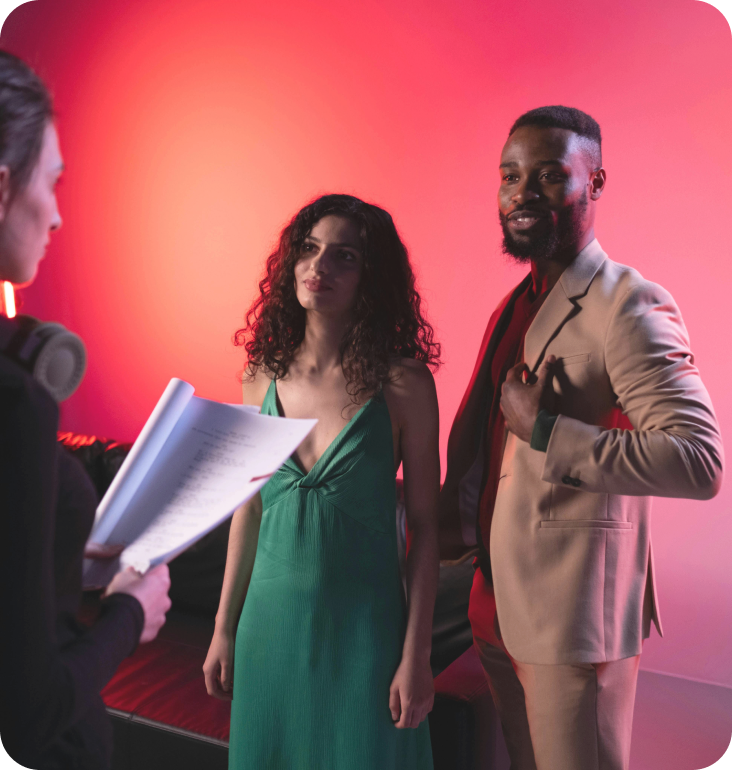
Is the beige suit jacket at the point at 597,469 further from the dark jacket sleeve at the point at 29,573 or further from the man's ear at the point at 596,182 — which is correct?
the dark jacket sleeve at the point at 29,573

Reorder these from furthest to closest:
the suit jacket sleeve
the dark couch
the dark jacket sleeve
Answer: the dark couch, the suit jacket sleeve, the dark jacket sleeve

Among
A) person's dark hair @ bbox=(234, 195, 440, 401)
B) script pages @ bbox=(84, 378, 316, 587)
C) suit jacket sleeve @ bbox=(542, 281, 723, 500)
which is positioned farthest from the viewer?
person's dark hair @ bbox=(234, 195, 440, 401)

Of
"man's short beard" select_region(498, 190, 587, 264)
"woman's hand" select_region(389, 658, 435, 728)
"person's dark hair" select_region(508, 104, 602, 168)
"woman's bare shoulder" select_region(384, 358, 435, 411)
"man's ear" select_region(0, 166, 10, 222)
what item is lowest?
"woman's hand" select_region(389, 658, 435, 728)

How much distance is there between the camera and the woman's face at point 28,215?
0.64 meters

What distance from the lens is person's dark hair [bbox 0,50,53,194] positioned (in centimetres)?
61

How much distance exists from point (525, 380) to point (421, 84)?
2.27 m

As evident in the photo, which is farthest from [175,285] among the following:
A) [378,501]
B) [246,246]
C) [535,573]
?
[535,573]

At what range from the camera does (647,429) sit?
1.16 meters

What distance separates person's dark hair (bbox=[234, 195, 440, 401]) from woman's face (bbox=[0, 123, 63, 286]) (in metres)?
0.82

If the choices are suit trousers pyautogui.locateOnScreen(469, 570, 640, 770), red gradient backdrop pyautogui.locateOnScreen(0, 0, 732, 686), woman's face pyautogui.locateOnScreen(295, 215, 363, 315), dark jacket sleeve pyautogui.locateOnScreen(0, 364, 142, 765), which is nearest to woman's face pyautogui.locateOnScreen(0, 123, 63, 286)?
dark jacket sleeve pyautogui.locateOnScreen(0, 364, 142, 765)

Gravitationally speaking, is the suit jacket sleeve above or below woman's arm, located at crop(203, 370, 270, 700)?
above

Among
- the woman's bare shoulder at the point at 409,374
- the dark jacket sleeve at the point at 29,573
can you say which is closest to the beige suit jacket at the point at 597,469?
the woman's bare shoulder at the point at 409,374

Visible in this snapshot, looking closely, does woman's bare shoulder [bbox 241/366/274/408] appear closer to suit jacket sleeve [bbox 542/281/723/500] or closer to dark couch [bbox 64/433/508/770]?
suit jacket sleeve [bbox 542/281/723/500]

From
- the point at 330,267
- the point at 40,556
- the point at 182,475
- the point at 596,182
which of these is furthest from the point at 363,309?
the point at 40,556
